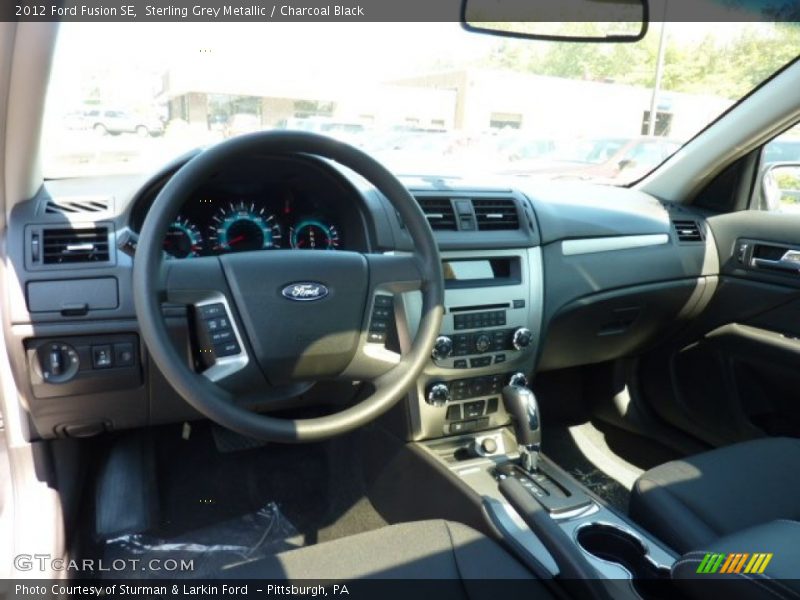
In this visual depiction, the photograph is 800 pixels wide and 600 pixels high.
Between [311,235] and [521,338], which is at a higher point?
[311,235]

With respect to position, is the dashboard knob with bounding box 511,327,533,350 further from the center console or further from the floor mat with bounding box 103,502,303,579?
the floor mat with bounding box 103,502,303,579

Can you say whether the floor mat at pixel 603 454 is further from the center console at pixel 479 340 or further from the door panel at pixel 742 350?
the center console at pixel 479 340

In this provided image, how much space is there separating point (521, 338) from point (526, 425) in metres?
0.34

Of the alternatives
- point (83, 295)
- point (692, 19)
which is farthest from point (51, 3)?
point (692, 19)

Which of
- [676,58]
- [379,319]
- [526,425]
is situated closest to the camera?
[379,319]

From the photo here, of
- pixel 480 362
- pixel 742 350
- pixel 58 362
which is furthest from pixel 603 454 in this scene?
pixel 58 362

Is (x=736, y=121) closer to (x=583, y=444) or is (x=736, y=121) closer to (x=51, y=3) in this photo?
(x=583, y=444)

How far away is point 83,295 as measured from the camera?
184 cm

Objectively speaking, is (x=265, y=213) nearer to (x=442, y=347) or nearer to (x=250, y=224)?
(x=250, y=224)

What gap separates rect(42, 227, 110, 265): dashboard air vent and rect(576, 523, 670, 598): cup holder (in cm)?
154

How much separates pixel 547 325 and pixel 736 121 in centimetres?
114

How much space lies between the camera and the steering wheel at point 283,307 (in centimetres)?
137

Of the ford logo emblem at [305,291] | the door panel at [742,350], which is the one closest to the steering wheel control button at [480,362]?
the ford logo emblem at [305,291]

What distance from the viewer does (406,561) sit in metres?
1.53
